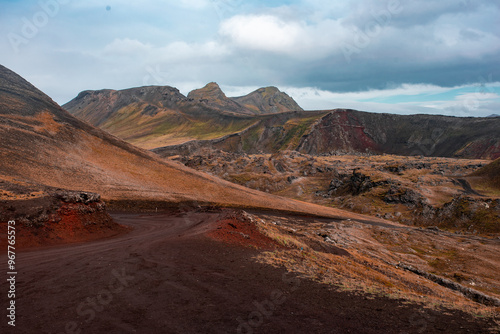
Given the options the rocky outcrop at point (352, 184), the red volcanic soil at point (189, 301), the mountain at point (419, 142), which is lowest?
the rocky outcrop at point (352, 184)

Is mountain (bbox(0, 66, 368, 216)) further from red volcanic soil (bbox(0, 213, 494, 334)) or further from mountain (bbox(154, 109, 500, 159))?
mountain (bbox(154, 109, 500, 159))

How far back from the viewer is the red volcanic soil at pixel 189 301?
11109 mm

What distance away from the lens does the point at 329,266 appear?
19656 mm

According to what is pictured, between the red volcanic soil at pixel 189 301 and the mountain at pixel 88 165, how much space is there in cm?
2669

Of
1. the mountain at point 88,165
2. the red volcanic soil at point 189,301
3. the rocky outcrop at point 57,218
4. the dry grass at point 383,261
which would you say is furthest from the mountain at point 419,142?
the red volcanic soil at point 189,301

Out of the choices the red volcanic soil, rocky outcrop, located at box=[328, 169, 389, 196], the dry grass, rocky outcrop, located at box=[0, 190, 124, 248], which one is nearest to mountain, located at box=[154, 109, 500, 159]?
rocky outcrop, located at box=[328, 169, 389, 196]

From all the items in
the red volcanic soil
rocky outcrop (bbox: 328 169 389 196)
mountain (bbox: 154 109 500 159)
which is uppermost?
mountain (bbox: 154 109 500 159)

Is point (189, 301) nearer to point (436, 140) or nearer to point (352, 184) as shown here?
point (352, 184)

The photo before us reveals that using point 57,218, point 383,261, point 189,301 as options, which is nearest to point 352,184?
point 383,261

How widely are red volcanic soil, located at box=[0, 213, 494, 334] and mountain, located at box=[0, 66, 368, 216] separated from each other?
26.7 meters

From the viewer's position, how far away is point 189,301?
13.0 metres

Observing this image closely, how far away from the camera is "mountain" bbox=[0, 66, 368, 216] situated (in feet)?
142

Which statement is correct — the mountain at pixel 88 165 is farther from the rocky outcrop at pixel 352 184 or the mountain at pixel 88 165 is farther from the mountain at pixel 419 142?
the mountain at pixel 419 142

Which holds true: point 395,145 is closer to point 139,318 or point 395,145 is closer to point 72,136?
point 72,136
